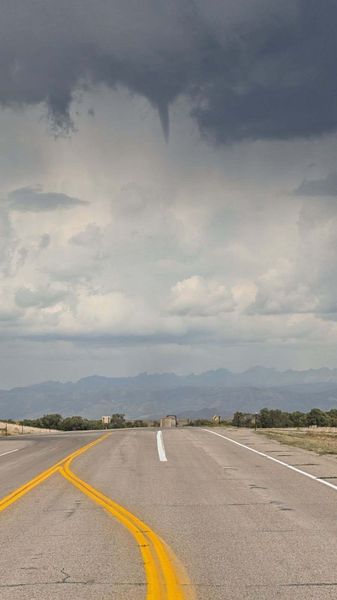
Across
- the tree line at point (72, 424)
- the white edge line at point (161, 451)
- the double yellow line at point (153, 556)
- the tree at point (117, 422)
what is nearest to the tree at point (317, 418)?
the tree line at point (72, 424)

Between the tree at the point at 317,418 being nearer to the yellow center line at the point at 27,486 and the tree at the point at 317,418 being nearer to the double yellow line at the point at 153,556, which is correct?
the yellow center line at the point at 27,486

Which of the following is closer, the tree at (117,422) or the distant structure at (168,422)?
the distant structure at (168,422)

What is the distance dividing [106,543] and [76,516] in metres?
2.49

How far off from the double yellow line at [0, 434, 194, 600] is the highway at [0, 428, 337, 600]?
0.02 metres

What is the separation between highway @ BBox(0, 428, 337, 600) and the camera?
729cm

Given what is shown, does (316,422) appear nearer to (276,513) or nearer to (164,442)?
(164,442)

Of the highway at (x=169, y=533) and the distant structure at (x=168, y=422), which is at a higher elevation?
the distant structure at (x=168, y=422)

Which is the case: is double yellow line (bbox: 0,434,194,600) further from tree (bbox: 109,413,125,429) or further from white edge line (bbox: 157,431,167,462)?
tree (bbox: 109,413,125,429)

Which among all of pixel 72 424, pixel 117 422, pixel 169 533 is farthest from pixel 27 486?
pixel 117 422

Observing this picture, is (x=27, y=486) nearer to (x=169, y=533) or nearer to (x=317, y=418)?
(x=169, y=533)

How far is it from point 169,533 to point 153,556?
1.50 meters

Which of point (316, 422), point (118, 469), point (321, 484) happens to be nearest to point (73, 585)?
point (321, 484)

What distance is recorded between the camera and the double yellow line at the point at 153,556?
707 centimetres

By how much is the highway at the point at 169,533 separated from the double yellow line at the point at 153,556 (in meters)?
0.02
